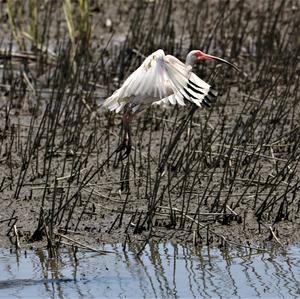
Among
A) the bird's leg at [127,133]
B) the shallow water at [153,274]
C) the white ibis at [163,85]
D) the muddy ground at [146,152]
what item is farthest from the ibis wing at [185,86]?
the shallow water at [153,274]

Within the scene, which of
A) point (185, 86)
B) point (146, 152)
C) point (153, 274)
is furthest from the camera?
point (146, 152)

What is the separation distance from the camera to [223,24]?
11977 mm

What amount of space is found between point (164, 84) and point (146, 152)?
5.19ft

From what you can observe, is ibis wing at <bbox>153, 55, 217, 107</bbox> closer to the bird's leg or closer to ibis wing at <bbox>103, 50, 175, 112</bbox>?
ibis wing at <bbox>103, 50, 175, 112</bbox>

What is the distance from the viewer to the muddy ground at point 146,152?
22.0 feet

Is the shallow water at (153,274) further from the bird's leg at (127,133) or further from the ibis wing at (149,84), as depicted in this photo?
the ibis wing at (149,84)

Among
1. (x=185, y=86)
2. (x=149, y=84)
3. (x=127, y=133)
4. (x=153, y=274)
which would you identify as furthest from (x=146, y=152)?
(x=153, y=274)

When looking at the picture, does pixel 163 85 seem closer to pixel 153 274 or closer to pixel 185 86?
pixel 185 86

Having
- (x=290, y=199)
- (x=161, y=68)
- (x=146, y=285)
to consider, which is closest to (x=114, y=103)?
(x=161, y=68)

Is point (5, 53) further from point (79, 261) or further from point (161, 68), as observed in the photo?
point (79, 261)

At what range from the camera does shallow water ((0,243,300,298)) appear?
5727mm

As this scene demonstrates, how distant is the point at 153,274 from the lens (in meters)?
6.03

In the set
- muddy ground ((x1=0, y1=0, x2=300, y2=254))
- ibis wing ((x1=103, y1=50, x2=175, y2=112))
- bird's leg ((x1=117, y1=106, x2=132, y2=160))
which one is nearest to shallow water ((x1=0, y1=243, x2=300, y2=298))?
muddy ground ((x1=0, y1=0, x2=300, y2=254))

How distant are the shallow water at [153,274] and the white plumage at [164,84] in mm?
938
